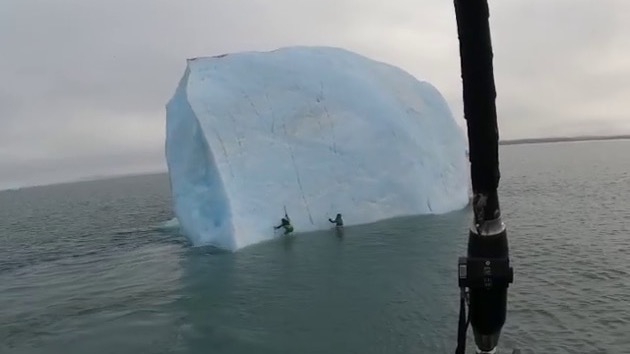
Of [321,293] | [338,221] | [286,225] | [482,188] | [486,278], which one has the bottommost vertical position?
[321,293]

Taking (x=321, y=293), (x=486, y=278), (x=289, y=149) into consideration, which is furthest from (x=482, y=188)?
(x=289, y=149)

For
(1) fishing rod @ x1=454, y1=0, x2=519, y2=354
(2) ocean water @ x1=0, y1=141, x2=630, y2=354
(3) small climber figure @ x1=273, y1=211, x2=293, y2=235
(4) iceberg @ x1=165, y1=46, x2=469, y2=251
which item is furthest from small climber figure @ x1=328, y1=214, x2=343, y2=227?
(1) fishing rod @ x1=454, y1=0, x2=519, y2=354

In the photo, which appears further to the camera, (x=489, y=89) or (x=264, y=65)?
(x=264, y=65)

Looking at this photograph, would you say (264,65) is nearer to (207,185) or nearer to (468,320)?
(207,185)

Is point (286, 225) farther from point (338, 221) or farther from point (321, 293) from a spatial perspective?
point (321, 293)

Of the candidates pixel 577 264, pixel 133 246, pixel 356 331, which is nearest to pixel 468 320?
pixel 356 331
